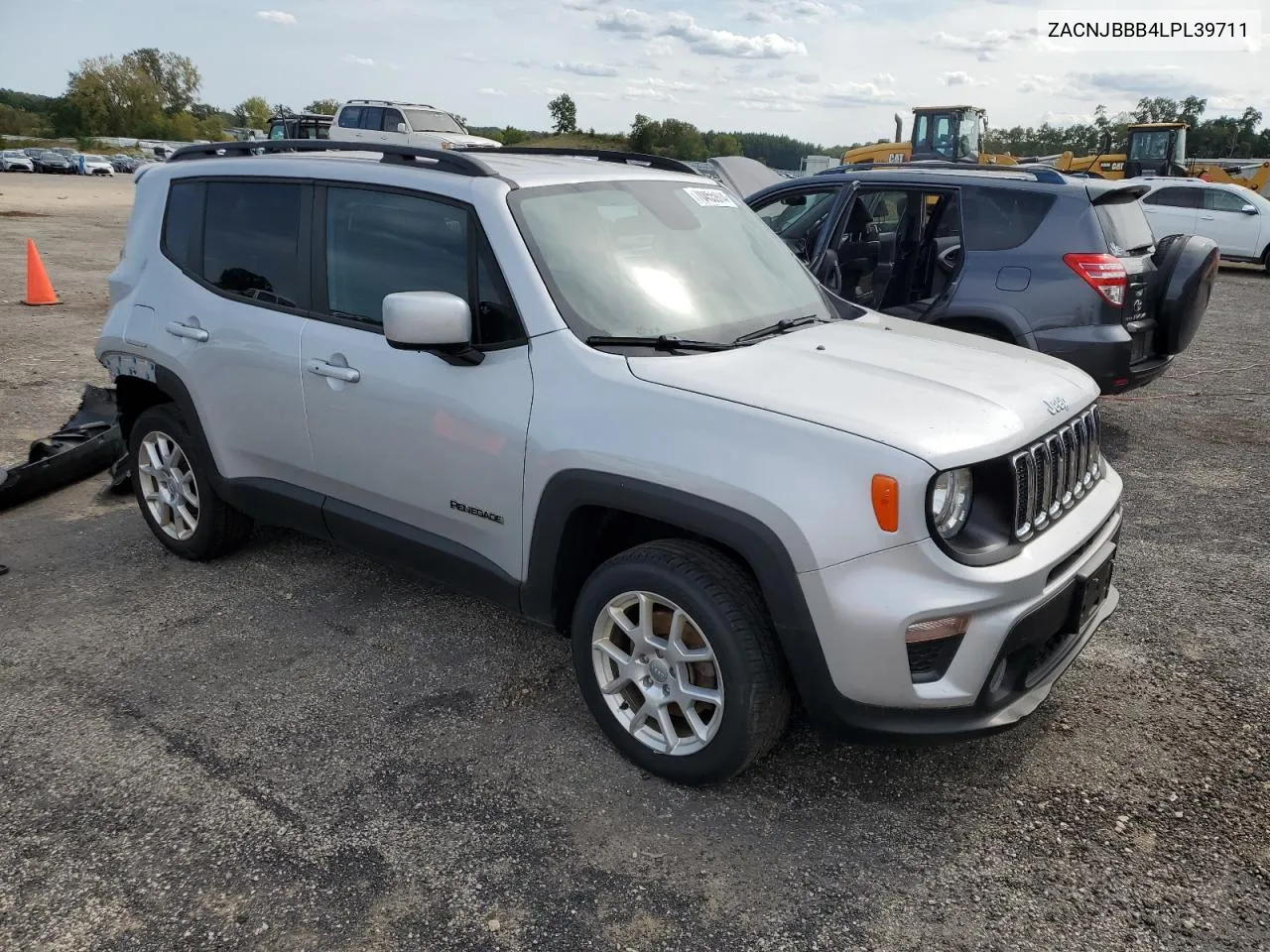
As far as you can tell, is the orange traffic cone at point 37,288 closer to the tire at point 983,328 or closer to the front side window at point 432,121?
the tire at point 983,328

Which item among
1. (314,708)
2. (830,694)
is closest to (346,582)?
(314,708)

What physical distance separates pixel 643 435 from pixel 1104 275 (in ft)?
14.3

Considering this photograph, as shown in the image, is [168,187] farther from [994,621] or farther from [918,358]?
[994,621]

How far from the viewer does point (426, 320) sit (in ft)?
9.98

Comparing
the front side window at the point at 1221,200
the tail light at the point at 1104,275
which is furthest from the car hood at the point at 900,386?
the front side window at the point at 1221,200

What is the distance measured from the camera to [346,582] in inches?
178

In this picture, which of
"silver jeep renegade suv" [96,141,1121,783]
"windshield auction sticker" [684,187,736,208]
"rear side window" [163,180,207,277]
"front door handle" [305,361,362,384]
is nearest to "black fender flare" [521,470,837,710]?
"silver jeep renegade suv" [96,141,1121,783]

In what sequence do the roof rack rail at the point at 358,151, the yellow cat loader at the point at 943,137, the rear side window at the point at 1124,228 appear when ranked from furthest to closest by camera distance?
the yellow cat loader at the point at 943,137 < the rear side window at the point at 1124,228 < the roof rack rail at the point at 358,151

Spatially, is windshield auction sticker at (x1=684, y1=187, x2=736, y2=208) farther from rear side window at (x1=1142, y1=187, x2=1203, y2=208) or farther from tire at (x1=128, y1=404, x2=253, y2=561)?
rear side window at (x1=1142, y1=187, x2=1203, y2=208)

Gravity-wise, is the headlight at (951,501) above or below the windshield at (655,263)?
below

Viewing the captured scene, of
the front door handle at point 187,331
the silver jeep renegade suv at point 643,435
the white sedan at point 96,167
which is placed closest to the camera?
the silver jeep renegade suv at point 643,435

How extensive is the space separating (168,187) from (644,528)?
2.96 metres

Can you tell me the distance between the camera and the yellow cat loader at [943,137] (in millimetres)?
22250

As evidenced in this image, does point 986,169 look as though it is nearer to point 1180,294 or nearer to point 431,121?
point 1180,294
